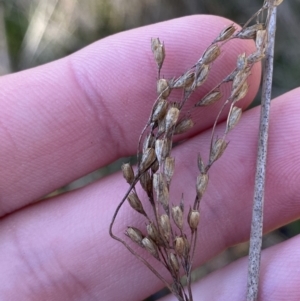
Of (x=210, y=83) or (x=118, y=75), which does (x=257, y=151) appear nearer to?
(x=210, y=83)

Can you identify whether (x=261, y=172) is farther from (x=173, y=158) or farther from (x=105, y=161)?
(x=105, y=161)

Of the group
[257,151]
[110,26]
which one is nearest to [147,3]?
[110,26]

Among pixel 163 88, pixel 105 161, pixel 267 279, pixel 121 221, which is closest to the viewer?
pixel 163 88

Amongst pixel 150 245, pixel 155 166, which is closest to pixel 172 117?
pixel 155 166

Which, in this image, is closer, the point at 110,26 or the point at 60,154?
the point at 60,154

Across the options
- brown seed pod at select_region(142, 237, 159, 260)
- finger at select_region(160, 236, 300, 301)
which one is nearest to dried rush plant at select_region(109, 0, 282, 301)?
brown seed pod at select_region(142, 237, 159, 260)

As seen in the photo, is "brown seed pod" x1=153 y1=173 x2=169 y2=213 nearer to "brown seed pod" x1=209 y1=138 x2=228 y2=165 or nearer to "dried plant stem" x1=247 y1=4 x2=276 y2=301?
"brown seed pod" x1=209 y1=138 x2=228 y2=165
